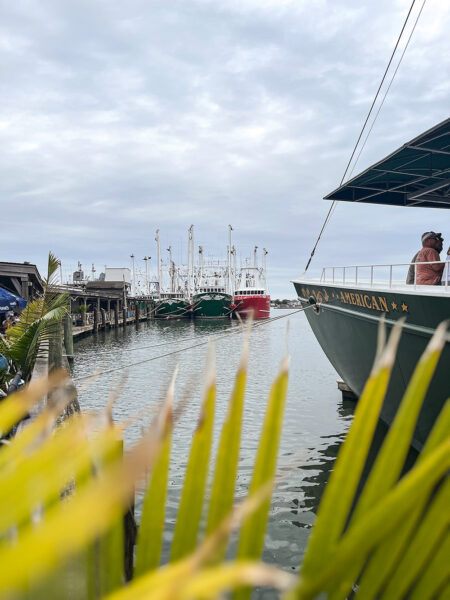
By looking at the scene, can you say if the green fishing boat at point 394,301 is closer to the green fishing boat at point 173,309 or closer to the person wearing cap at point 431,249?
the person wearing cap at point 431,249

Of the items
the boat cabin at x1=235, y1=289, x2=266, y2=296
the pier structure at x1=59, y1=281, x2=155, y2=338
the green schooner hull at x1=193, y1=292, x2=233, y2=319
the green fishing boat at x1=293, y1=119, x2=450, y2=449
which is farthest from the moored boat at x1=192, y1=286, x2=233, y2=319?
the green fishing boat at x1=293, y1=119, x2=450, y2=449

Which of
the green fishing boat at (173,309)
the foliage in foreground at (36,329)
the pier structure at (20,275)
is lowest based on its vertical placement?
the green fishing boat at (173,309)

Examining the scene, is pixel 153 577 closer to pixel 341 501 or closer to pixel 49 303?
pixel 341 501

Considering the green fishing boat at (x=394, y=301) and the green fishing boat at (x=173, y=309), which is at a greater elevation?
the green fishing boat at (x=394, y=301)

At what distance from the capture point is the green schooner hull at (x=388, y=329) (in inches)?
256

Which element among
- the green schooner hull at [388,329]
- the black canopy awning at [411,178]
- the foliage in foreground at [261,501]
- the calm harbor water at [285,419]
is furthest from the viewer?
the black canopy awning at [411,178]

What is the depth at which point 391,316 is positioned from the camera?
24.7 feet

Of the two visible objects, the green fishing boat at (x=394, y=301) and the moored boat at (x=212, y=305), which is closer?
the green fishing boat at (x=394, y=301)

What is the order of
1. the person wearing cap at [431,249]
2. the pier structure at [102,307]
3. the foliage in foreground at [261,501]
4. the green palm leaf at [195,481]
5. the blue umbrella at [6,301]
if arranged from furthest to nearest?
the pier structure at [102,307] → the blue umbrella at [6,301] → the person wearing cap at [431,249] → the green palm leaf at [195,481] → the foliage in foreground at [261,501]

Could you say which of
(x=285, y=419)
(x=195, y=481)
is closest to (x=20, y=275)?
(x=285, y=419)

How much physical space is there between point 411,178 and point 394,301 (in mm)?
4676

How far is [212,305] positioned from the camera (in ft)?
228

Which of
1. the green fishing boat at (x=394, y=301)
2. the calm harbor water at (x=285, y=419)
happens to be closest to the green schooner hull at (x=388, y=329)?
the green fishing boat at (x=394, y=301)

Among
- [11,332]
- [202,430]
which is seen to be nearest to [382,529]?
[202,430]
